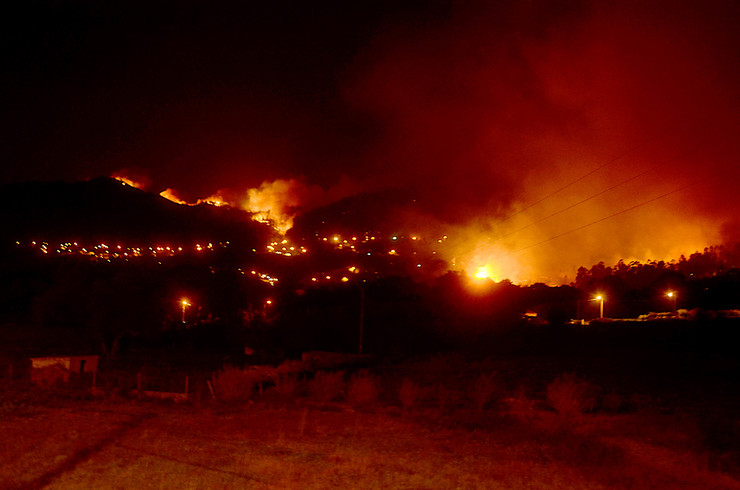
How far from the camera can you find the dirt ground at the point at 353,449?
10047mm

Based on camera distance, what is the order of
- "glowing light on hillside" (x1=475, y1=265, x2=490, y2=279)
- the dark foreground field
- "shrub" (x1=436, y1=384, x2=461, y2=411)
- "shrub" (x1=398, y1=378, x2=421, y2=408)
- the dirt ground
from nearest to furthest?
the dirt ground → the dark foreground field → "shrub" (x1=436, y1=384, x2=461, y2=411) → "shrub" (x1=398, y1=378, x2=421, y2=408) → "glowing light on hillside" (x1=475, y1=265, x2=490, y2=279)

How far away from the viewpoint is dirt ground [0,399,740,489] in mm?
10047

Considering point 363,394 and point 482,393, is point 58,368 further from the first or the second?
point 482,393

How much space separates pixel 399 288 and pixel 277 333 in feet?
44.8

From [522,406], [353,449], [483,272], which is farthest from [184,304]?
[483,272]

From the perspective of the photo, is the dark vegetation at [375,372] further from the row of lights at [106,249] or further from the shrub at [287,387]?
the row of lights at [106,249]

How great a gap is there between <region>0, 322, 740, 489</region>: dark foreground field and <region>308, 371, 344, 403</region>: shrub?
0.06 m

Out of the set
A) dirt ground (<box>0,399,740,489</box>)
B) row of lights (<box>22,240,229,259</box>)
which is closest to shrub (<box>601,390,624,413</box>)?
dirt ground (<box>0,399,740,489</box>)

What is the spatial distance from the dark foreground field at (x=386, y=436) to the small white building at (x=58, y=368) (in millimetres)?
1644

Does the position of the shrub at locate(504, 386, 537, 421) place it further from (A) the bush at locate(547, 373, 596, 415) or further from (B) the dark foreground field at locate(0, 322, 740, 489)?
(A) the bush at locate(547, 373, 596, 415)

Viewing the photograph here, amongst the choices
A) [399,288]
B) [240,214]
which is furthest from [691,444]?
[240,214]

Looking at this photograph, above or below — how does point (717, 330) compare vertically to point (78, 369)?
above

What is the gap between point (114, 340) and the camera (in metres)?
41.0

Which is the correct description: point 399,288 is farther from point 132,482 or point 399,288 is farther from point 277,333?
point 132,482
